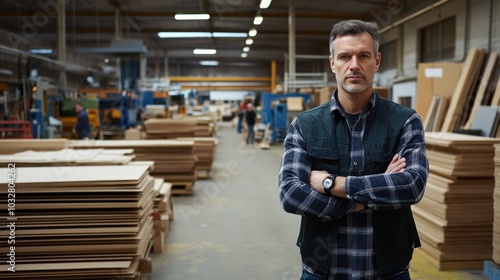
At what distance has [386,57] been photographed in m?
19.4

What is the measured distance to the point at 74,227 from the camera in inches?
136

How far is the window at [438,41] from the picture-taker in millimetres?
13258

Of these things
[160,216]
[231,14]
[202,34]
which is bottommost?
[160,216]

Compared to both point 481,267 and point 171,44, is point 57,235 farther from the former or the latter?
point 171,44

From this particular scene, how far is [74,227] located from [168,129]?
24.4ft

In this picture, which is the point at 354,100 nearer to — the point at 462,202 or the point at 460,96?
the point at 462,202

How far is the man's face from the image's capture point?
6.49 ft

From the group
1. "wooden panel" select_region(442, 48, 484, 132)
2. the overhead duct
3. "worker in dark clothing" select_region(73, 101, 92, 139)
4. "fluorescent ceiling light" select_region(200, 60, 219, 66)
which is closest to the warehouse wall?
"wooden panel" select_region(442, 48, 484, 132)

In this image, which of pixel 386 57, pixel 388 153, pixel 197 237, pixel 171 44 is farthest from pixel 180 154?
pixel 171 44

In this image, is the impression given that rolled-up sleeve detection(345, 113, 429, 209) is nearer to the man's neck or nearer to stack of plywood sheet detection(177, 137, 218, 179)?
the man's neck

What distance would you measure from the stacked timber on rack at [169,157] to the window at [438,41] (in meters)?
9.23

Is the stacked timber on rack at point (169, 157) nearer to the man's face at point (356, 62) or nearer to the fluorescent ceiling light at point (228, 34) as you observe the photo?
the man's face at point (356, 62)

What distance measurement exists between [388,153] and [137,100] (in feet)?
51.6

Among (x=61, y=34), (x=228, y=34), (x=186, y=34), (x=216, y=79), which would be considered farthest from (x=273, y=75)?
(x=61, y=34)
